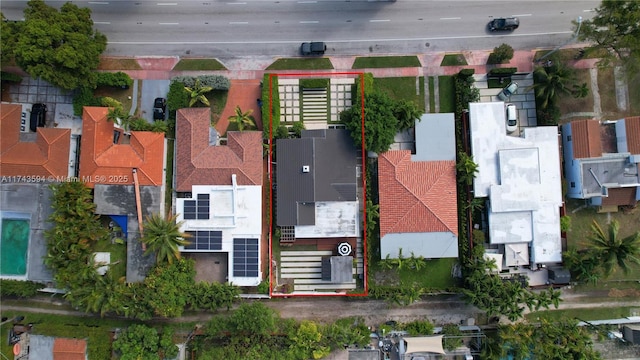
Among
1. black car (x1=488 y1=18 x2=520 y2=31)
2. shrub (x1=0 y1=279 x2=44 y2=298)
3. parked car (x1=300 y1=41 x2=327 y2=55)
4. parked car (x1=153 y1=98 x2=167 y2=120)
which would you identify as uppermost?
black car (x1=488 y1=18 x2=520 y2=31)

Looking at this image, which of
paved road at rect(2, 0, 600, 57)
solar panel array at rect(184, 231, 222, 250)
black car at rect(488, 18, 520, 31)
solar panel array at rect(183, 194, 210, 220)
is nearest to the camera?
solar panel array at rect(184, 231, 222, 250)

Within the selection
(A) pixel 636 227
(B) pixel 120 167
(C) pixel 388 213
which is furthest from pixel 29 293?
(A) pixel 636 227

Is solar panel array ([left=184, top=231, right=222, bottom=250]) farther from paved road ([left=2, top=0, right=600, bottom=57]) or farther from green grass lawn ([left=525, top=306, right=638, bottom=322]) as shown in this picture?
green grass lawn ([left=525, top=306, right=638, bottom=322])

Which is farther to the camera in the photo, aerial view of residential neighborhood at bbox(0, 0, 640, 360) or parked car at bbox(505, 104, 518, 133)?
parked car at bbox(505, 104, 518, 133)

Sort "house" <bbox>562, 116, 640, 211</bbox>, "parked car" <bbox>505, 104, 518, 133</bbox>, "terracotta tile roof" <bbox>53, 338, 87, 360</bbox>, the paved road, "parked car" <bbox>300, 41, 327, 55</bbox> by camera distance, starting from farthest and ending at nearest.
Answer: the paved road, "parked car" <bbox>300, 41, 327, 55</bbox>, "parked car" <bbox>505, 104, 518, 133</bbox>, "terracotta tile roof" <bbox>53, 338, 87, 360</bbox>, "house" <bbox>562, 116, 640, 211</bbox>

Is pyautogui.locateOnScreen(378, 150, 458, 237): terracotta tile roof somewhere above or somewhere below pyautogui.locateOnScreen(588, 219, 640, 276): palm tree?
above

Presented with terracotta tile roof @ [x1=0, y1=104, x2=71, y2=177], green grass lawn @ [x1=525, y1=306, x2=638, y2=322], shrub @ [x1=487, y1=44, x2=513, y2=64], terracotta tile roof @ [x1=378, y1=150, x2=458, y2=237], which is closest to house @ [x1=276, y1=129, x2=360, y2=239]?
terracotta tile roof @ [x1=378, y1=150, x2=458, y2=237]

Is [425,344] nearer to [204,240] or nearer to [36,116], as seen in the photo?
[204,240]
